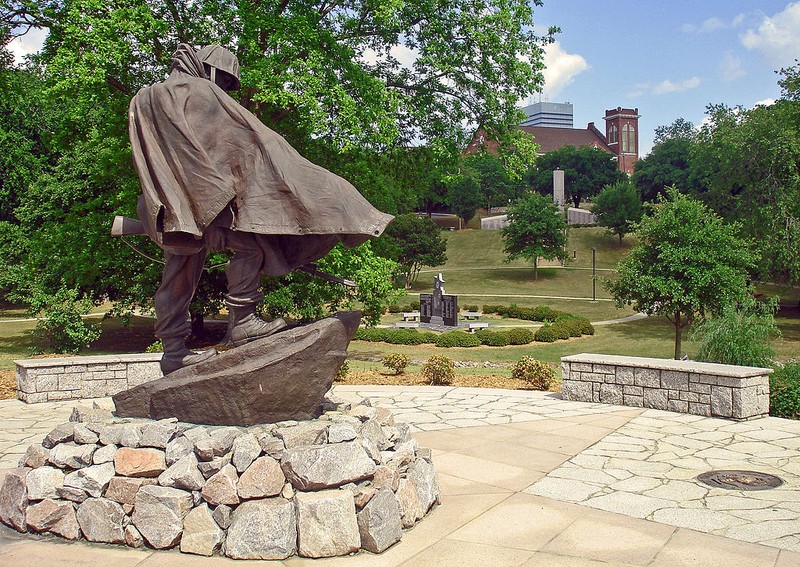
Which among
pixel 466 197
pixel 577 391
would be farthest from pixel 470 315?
pixel 466 197

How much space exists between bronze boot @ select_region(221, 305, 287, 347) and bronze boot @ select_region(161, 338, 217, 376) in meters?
0.37

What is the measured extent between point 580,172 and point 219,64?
2998 inches

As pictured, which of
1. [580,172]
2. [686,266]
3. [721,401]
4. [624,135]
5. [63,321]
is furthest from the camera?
[624,135]

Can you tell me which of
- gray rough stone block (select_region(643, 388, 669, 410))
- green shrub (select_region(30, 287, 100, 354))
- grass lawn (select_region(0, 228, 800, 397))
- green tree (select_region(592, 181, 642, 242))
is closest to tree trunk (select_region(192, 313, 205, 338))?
grass lawn (select_region(0, 228, 800, 397))

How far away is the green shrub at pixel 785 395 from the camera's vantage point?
332 inches

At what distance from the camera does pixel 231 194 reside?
204 inches

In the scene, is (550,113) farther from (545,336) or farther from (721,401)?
(721,401)

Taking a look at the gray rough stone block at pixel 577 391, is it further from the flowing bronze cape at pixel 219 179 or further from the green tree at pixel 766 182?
the green tree at pixel 766 182

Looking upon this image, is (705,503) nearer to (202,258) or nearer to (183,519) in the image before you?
(183,519)

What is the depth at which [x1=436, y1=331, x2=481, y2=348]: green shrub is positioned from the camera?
71.9ft

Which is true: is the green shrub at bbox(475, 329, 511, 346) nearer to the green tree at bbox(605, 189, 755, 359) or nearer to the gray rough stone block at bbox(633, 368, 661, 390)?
the green tree at bbox(605, 189, 755, 359)

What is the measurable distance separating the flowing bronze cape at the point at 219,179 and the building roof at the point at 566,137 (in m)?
91.7

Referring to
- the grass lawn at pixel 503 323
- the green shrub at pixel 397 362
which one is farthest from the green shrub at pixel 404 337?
the green shrub at pixel 397 362

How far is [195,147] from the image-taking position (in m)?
5.21
